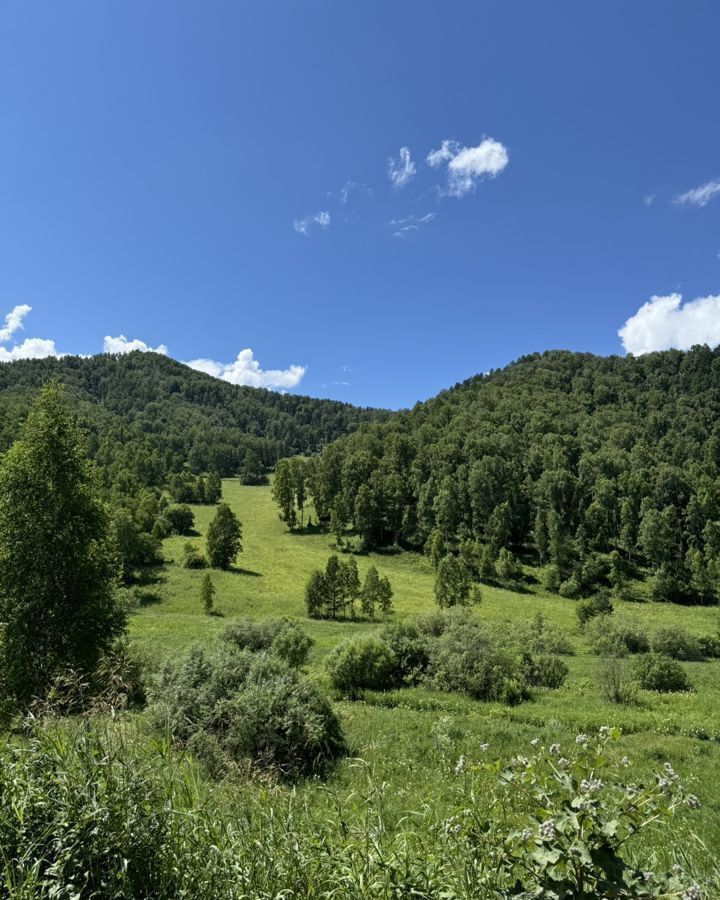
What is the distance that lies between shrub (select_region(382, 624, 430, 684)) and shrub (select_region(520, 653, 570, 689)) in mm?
5814

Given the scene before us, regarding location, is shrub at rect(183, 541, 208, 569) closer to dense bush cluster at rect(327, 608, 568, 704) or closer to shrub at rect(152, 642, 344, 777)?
dense bush cluster at rect(327, 608, 568, 704)

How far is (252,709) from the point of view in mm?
13555

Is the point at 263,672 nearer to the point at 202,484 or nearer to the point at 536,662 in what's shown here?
the point at 536,662

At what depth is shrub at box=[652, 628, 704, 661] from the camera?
40.0m

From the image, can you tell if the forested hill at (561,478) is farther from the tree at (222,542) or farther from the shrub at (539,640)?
the shrub at (539,640)

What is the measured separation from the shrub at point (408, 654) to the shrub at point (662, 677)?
505 inches

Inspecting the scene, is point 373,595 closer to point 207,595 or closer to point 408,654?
point 207,595

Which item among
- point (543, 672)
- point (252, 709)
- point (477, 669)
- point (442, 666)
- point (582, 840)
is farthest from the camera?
point (543, 672)

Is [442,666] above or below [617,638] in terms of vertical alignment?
above

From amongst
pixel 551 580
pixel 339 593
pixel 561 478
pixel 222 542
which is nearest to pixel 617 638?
pixel 339 593

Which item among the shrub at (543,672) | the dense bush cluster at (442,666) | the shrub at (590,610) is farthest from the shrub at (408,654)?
the shrub at (590,610)

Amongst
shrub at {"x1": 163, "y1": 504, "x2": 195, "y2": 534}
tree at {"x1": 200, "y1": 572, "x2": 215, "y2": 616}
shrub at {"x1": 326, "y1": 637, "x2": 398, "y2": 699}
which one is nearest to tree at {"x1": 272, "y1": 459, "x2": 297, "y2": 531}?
shrub at {"x1": 163, "y1": 504, "x2": 195, "y2": 534}

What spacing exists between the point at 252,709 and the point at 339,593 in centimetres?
4402

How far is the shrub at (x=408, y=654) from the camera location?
82.9ft
